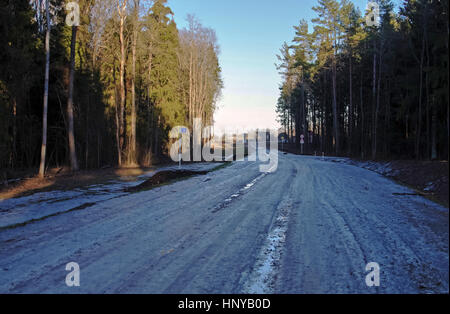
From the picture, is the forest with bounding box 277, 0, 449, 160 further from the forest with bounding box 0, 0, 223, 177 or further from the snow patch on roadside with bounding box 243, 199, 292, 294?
the forest with bounding box 0, 0, 223, 177

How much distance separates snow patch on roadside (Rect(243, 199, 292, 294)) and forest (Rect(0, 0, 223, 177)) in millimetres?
14162

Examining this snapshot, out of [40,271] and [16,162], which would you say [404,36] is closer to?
[40,271]

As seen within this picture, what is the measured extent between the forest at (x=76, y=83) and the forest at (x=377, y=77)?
19.5m

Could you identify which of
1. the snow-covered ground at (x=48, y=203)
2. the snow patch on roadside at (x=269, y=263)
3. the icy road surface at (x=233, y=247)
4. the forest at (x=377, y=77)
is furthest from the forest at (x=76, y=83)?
the forest at (x=377, y=77)

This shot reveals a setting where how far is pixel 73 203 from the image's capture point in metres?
9.17

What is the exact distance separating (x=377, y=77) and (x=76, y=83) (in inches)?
1176

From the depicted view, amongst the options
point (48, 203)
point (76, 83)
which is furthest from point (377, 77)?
point (48, 203)

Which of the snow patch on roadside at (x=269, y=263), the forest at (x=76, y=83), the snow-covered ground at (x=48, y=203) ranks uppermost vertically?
the forest at (x=76, y=83)

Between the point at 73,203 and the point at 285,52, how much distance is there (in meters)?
59.8

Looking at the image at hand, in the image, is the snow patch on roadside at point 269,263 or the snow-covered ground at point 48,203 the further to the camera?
the snow-covered ground at point 48,203

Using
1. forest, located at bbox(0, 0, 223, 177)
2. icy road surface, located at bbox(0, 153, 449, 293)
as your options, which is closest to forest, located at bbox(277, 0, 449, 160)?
icy road surface, located at bbox(0, 153, 449, 293)

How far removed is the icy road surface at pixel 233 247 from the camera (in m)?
3.55

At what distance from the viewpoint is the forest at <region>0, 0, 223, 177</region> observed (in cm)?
1844

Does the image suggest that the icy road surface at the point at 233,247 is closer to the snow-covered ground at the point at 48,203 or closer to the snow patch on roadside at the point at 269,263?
the snow patch on roadside at the point at 269,263
